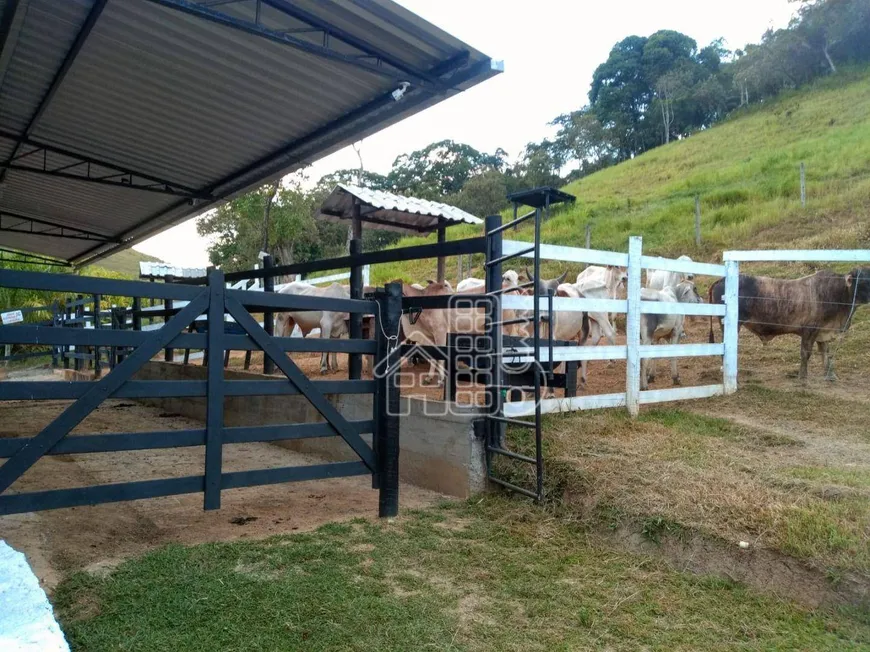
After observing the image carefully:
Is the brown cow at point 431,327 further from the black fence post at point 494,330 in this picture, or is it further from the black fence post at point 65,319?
the black fence post at point 65,319

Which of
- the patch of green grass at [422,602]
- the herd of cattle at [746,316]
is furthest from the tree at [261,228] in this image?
the patch of green grass at [422,602]

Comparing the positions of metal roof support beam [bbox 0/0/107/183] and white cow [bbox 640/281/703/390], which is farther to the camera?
white cow [bbox 640/281/703/390]

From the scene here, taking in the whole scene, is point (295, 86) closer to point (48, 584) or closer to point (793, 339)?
point (48, 584)

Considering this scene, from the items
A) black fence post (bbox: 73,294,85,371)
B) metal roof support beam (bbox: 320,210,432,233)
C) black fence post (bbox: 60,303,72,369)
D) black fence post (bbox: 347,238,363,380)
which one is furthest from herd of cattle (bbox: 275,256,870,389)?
black fence post (bbox: 60,303,72,369)

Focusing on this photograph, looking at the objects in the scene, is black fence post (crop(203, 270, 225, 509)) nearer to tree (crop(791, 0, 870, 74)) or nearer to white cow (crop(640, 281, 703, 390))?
white cow (crop(640, 281, 703, 390))

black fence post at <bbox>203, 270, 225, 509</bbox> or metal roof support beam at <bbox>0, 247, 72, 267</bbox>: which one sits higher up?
metal roof support beam at <bbox>0, 247, 72, 267</bbox>

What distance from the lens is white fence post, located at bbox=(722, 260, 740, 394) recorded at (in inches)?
276

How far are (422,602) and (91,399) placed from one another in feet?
6.49

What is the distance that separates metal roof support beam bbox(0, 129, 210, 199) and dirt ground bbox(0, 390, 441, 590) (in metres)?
4.59

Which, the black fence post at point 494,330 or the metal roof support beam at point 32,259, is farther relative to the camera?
the metal roof support beam at point 32,259

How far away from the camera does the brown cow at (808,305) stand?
806cm

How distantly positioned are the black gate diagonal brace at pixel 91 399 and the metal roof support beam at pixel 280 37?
2248mm

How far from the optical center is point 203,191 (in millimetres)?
9672

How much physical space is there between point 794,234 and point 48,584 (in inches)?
631
